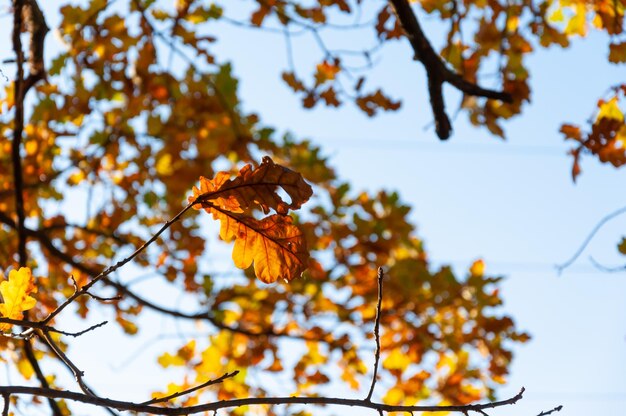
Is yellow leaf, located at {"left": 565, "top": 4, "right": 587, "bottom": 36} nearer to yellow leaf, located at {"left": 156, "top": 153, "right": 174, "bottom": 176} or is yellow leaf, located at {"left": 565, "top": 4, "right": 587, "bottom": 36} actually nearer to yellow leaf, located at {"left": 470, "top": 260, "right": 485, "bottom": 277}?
yellow leaf, located at {"left": 470, "top": 260, "right": 485, "bottom": 277}

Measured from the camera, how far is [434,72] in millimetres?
2691

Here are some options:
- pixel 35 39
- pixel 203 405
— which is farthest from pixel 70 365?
pixel 35 39

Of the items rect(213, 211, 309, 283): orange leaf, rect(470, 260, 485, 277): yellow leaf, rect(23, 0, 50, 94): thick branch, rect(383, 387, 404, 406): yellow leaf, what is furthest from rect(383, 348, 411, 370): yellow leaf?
rect(213, 211, 309, 283): orange leaf

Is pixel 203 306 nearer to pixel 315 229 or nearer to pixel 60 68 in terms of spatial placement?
pixel 315 229

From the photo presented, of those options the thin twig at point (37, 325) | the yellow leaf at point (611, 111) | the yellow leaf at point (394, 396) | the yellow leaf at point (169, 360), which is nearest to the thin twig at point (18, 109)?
the yellow leaf at point (169, 360)

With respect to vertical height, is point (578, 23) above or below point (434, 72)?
above

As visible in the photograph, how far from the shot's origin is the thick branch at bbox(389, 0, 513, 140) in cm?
263

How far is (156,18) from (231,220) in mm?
2849

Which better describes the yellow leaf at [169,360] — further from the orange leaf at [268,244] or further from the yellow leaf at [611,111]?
the orange leaf at [268,244]

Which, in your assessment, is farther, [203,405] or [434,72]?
[434,72]

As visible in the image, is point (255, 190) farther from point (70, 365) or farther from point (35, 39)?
point (35, 39)

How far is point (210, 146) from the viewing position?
4.79 meters

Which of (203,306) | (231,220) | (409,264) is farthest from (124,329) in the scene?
(231,220)

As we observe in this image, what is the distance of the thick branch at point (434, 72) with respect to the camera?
2.63 m
